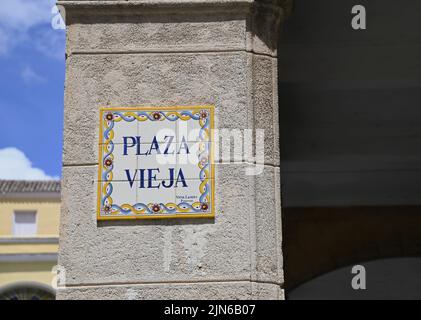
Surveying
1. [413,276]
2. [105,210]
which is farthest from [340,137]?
[105,210]

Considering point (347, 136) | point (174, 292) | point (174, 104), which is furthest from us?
point (347, 136)

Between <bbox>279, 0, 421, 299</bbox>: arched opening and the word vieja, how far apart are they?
55.0 inches

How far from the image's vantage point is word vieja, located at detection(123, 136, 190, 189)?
2.72 metres

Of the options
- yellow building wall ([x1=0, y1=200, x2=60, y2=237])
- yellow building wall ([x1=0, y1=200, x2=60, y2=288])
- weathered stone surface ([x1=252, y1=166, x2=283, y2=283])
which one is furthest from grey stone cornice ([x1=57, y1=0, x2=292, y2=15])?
yellow building wall ([x1=0, y1=200, x2=60, y2=237])

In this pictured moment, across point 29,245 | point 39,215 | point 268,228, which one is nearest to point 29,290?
point 29,245

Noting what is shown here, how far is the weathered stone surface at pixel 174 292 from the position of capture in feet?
8.68

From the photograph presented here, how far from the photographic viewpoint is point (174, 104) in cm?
281

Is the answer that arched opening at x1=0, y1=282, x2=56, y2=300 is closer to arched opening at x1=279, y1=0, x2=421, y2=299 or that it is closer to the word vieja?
arched opening at x1=279, y1=0, x2=421, y2=299

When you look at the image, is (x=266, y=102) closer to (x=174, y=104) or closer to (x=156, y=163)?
(x=174, y=104)

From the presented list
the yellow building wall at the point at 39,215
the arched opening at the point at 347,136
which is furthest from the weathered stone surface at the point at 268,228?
the yellow building wall at the point at 39,215

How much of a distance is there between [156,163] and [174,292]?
1.46ft

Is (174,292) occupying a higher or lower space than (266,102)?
lower

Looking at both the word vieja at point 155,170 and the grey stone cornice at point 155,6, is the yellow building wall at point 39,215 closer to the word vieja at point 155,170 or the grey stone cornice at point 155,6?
the grey stone cornice at point 155,6
